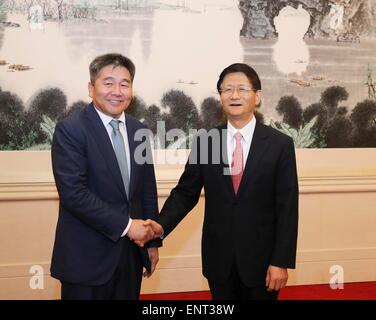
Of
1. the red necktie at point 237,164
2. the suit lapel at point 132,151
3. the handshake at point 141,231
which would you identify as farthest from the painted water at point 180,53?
the handshake at point 141,231

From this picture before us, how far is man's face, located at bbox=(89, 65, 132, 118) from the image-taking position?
7.73 feet

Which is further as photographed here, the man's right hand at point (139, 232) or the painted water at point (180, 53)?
the painted water at point (180, 53)

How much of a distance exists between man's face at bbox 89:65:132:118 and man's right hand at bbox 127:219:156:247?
1.85 feet

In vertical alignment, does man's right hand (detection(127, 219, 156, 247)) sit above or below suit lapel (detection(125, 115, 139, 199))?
below

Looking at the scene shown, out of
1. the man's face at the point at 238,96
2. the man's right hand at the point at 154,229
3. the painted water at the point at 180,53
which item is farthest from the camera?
the painted water at the point at 180,53

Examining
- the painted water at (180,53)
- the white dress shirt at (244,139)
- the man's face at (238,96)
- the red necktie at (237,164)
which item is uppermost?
the painted water at (180,53)

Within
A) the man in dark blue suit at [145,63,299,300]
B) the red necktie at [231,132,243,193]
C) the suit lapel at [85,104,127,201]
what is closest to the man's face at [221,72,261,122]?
the man in dark blue suit at [145,63,299,300]

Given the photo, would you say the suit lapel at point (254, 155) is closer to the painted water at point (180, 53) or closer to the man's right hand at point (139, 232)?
the man's right hand at point (139, 232)

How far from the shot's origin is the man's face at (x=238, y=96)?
8.05 ft

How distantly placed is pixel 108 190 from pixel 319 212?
2.84 metres

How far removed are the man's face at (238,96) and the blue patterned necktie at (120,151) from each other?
0.59 m

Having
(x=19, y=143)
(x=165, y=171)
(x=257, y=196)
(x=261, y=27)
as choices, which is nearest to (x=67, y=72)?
(x=19, y=143)

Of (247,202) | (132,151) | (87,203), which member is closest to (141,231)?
(87,203)

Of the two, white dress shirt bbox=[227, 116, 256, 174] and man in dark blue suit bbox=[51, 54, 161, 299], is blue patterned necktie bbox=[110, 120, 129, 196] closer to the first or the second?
man in dark blue suit bbox=[51, 54, 161, 299]
